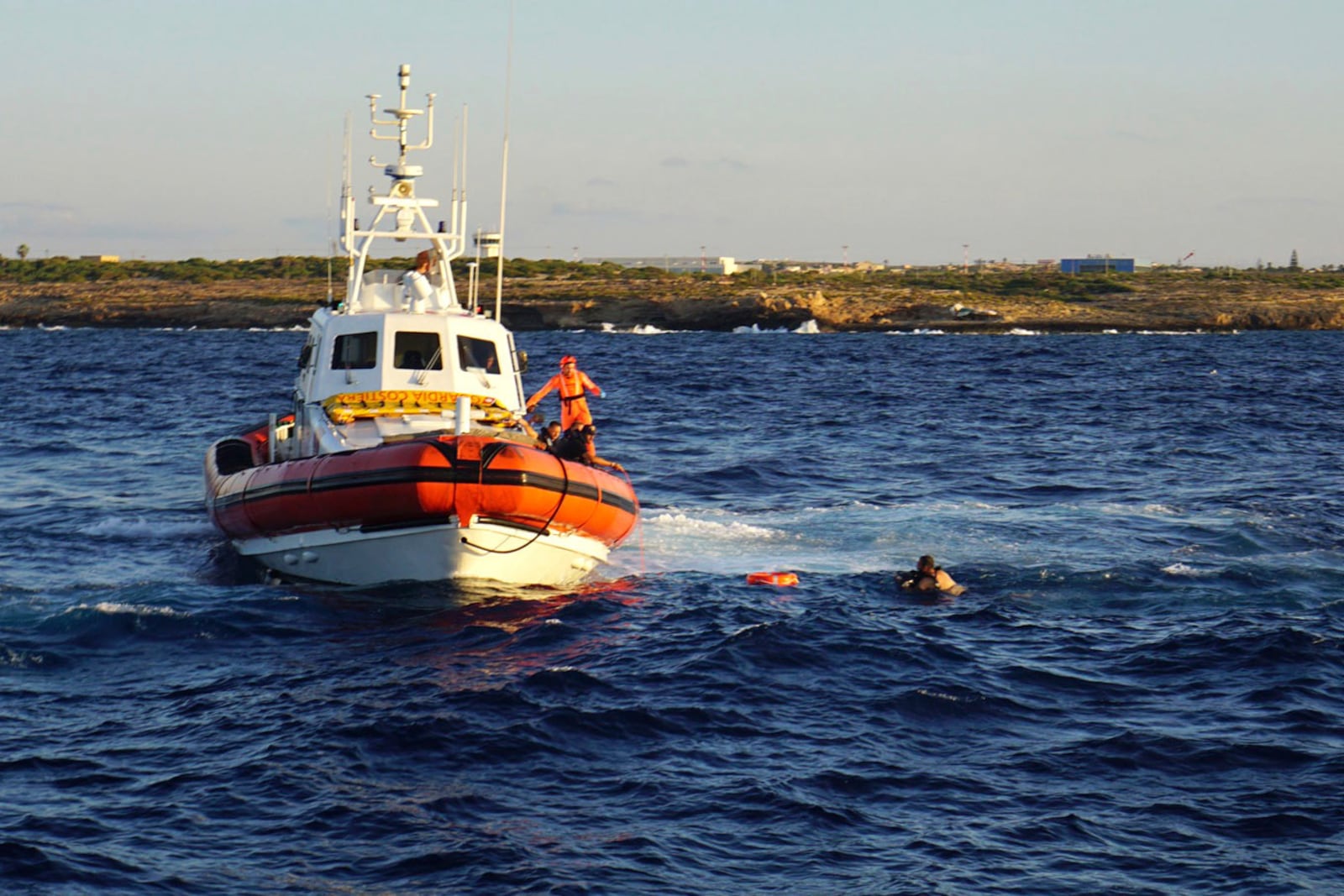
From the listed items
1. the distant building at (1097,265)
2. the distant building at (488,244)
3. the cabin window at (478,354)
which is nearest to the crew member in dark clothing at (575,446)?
the cabin window at (478,354)

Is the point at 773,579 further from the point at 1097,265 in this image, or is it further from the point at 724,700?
the point at 1097,265

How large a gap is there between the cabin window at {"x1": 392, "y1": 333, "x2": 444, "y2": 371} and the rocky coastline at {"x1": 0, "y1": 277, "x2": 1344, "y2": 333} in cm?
6900

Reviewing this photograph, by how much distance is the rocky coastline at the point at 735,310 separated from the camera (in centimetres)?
9031

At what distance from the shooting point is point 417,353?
19219mm

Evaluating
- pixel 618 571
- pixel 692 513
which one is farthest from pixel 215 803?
pixel 692 513

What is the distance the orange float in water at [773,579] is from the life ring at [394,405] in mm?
3779

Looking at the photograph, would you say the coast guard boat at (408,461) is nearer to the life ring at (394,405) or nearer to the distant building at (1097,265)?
the life ring at (394,405)

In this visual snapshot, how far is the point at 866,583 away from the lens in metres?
17.0

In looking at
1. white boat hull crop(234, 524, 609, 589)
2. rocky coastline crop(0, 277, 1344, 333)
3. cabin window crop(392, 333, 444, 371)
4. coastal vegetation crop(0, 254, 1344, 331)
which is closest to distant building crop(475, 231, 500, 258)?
cabin window crop(392, 333, 444, 371)

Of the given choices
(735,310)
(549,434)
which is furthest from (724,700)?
(735,310)

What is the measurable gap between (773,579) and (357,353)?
6.27 meters

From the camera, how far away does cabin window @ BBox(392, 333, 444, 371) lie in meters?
19.1

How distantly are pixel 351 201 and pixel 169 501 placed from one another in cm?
558

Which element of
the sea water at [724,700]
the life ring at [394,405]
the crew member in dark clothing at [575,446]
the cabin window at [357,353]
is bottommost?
the sea water at [724,700]
